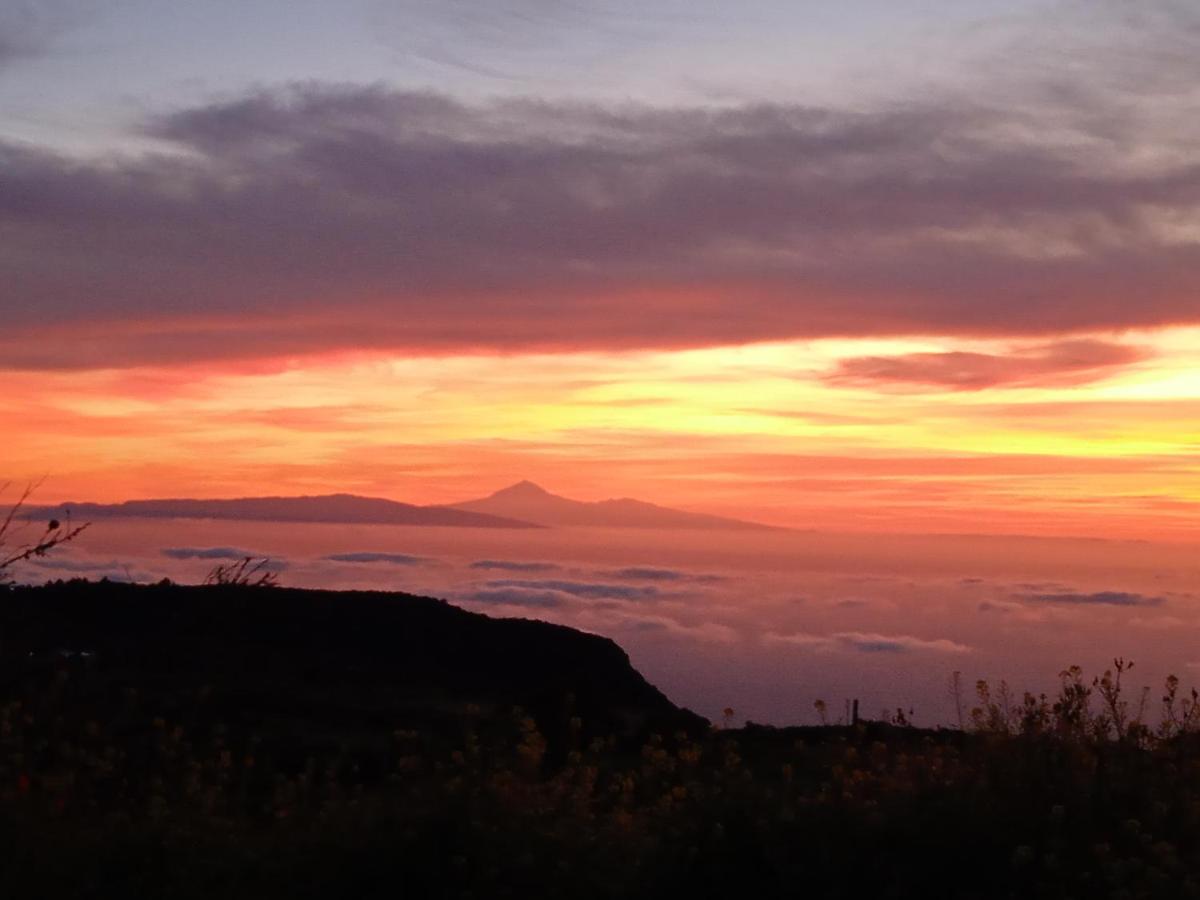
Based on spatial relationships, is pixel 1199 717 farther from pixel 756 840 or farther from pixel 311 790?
pixel 311 790

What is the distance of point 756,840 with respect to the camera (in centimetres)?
684

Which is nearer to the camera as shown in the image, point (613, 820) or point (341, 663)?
point (613, 820)

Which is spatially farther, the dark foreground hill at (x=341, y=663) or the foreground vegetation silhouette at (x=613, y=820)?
the dark foreground hill at (x=341, y=663)

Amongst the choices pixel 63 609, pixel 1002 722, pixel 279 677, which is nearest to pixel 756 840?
pixel 1002 722

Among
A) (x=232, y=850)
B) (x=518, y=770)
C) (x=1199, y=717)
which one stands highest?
(x=1199, y=717)

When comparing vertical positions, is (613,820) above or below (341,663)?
below

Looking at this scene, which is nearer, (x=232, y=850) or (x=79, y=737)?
(x=232, y=850)

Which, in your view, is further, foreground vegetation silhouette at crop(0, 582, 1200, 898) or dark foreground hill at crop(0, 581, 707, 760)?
dark foreground hill at crop(0, 581, 707, 760)

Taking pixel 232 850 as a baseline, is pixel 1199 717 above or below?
above

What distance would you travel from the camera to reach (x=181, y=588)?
32.3 metres

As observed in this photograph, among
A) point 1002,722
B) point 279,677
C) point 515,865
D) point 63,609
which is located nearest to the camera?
point 515,865

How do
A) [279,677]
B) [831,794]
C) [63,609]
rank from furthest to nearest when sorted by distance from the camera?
1. [63,609]
2. [279,677]
3. [831,794]

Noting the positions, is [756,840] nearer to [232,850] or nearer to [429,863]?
[429,863]

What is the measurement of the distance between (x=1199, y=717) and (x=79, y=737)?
6743 millimetres
